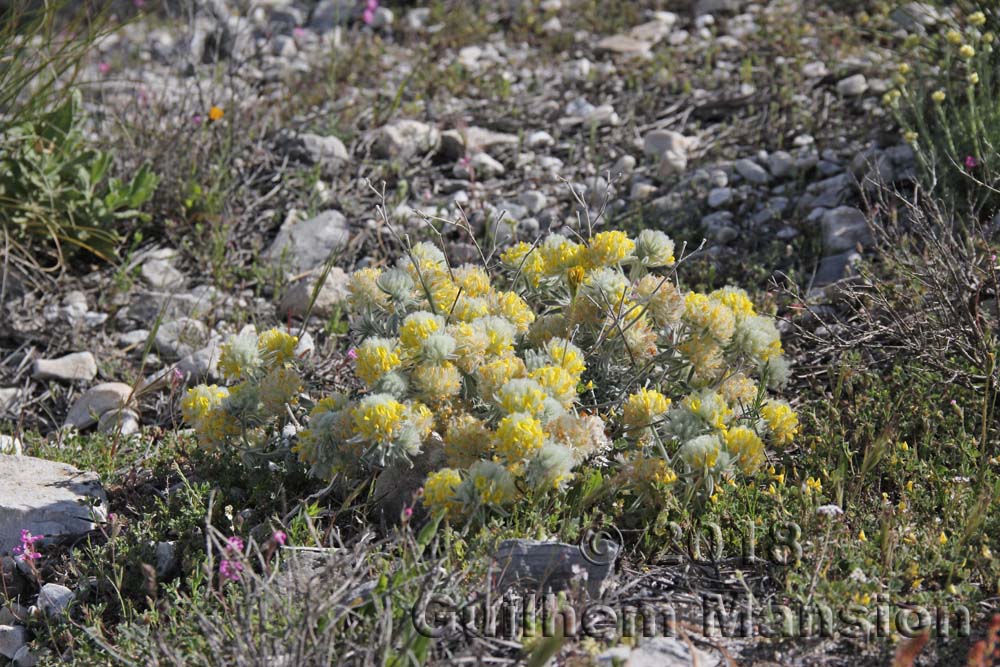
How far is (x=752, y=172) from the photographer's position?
4848 millimetres

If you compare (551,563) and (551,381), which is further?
(551,381)

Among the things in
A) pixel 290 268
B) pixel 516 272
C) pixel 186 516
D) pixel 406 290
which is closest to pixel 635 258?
pixel 516 272

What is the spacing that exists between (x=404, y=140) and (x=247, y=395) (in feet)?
8.59

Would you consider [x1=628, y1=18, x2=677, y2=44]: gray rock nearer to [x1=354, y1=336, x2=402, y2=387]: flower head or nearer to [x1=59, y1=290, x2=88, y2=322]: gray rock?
[x1=59, y1=290, x2=88, y2=322]: gray rock

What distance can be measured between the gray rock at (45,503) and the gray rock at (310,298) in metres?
1.28

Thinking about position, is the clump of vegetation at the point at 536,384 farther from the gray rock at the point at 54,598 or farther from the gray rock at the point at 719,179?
the gray rock at the point at 719,179

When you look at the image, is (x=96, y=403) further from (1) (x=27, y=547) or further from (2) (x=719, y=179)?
(2) (x=719, y=179)

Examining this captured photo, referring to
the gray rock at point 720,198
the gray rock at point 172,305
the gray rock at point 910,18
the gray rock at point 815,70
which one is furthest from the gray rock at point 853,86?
the gray rock at point 172,305

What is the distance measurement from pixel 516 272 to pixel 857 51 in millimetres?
3503

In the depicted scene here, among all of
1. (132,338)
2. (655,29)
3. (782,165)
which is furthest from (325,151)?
(655,29)

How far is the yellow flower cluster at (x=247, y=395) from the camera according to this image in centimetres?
289

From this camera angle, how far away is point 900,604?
251 centimetres

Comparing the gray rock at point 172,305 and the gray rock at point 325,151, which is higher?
the gray rock at point 325,151

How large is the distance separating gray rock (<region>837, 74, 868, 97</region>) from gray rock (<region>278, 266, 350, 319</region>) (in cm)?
277
